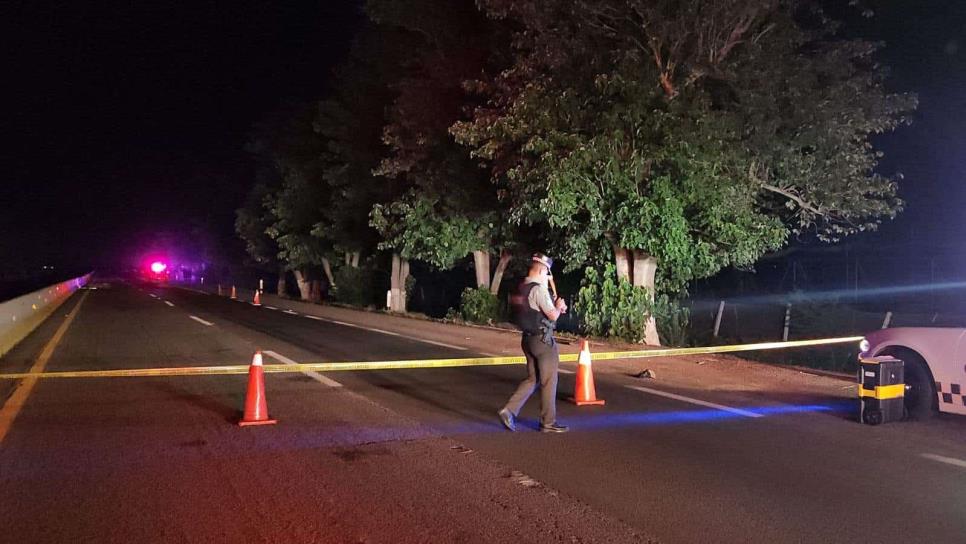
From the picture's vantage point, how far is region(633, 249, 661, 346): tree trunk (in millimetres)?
18359

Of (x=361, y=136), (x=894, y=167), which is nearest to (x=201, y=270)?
(x=361, y=136)

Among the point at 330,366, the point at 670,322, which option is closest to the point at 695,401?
the point at 330,366

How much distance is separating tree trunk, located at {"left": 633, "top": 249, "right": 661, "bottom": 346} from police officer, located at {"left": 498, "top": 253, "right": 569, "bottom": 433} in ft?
35.4

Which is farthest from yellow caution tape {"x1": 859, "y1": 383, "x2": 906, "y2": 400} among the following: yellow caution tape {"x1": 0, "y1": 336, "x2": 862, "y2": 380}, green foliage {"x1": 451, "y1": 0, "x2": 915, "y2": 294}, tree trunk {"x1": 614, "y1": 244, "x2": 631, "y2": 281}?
tree trunk {"x1": 614, "y1": 244, "x2": 631, "y2": 281}

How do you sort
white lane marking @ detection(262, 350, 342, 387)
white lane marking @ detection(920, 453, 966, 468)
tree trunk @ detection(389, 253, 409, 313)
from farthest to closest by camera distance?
tree trunk @ detection(389, 253, 409, 313), white lane marking @ detection(262, 350, 342, 387), white lane marking @ detection(920, 453, 966, 468)

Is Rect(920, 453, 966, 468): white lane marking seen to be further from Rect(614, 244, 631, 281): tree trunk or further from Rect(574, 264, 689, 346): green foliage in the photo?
Rect(614, 244, 631, 281): tree trunk

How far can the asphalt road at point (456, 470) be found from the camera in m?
5.18

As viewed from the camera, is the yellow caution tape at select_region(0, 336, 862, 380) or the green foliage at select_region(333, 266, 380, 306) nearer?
the yellow caution tape at select_region(0, 336, 862, 380)

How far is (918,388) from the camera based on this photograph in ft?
27.5

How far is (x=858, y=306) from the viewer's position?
29766 mm

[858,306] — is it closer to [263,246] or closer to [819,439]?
[819,439]

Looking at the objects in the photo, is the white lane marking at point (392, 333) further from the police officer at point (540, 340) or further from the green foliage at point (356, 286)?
the green foliage at point (356, 286)

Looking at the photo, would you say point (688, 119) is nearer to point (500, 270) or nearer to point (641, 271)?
point (641, 271)

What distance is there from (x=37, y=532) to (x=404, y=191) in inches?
955
